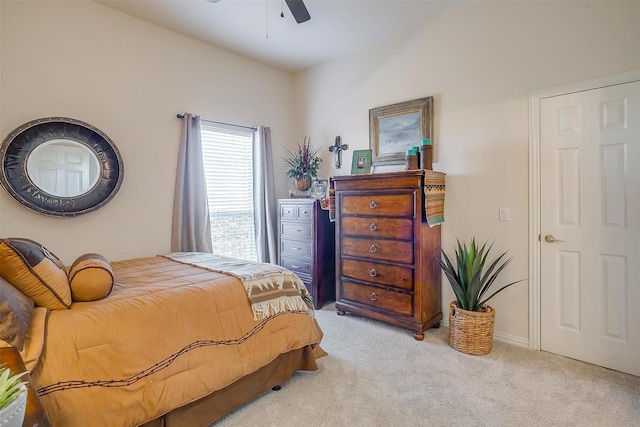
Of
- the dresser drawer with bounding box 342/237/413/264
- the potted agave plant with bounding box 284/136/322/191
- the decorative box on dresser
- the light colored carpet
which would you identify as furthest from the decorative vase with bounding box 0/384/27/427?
the potted agave plant with bounding box 284/136/322/191

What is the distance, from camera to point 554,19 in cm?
250

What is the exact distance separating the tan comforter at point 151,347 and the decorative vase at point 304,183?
2.07 meters

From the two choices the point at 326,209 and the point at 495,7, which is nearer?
the point at 495,7

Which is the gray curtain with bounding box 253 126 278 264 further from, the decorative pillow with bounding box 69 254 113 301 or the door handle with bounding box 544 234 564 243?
the door handle with bounding box 544 234 564 243

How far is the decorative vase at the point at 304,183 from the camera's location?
4012 mm

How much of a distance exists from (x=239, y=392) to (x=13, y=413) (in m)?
1.26

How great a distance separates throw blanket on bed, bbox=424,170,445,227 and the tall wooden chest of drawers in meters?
0.04

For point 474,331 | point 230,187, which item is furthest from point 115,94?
point 474,331

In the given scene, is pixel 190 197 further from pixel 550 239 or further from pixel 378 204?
pixel 550 239

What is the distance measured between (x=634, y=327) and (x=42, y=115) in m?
4.70

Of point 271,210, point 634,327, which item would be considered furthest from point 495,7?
point 271,210

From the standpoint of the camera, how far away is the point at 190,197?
3389 mm

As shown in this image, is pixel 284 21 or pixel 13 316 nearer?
pixel 13 316

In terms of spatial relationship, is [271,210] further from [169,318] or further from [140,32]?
[169,318]
